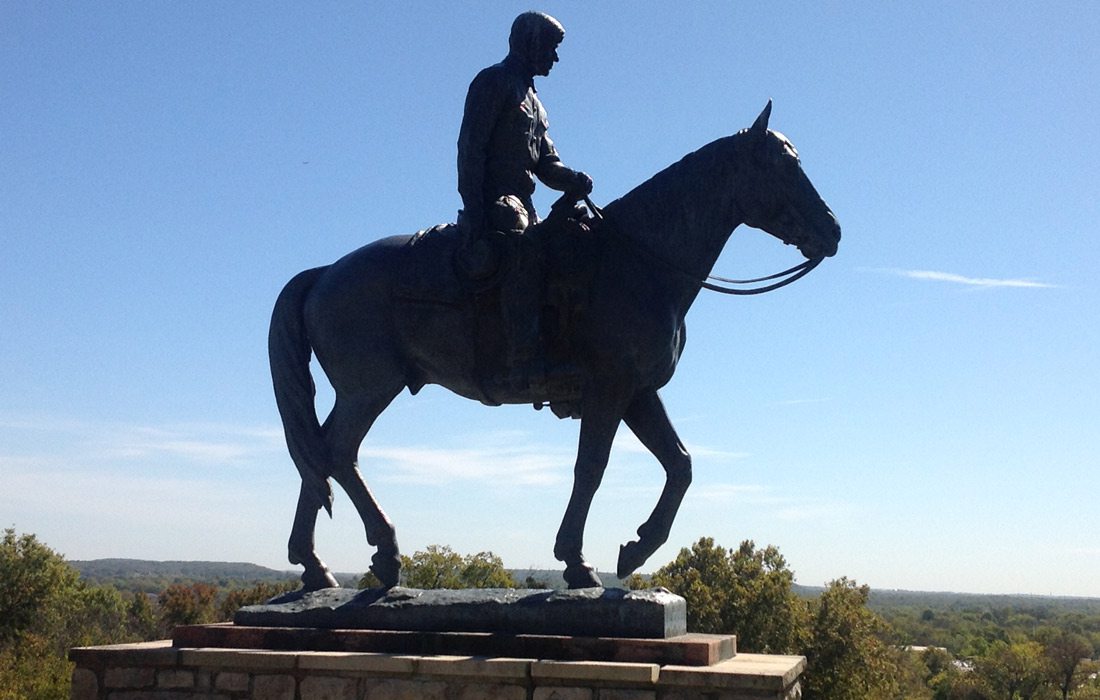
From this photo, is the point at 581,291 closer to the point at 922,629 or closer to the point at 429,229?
the point at 429,229

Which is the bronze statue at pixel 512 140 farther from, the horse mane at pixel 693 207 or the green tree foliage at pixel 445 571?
the green tree foliage at pixel 445 571

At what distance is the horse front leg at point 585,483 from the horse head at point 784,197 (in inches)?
58.0

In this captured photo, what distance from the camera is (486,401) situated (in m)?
6.62

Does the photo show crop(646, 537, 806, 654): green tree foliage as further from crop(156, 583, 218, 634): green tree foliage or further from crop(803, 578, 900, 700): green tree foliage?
crop(156, 583, 218, 634): green tree foliage

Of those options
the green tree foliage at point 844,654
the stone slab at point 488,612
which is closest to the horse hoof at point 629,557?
the stone slab at point 488,612

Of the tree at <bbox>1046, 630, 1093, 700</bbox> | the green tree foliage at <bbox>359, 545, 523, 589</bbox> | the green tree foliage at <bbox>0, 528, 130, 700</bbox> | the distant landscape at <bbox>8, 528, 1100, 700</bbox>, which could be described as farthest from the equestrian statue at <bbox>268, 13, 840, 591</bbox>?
the tree at <bbox>1046, 630, 1093, 700</bbox>

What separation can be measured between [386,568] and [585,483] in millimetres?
1359

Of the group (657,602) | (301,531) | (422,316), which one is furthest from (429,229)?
(657,602)

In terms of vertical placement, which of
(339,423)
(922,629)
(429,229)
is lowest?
(922,629)

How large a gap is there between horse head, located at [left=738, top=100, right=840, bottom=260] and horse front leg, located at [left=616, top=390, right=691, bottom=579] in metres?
1.25

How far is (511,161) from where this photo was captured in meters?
6.73

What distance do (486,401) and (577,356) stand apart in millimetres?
665

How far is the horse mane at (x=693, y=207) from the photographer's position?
21.1 feet

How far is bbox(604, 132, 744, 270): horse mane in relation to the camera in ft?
21.1
